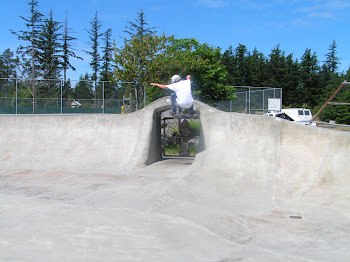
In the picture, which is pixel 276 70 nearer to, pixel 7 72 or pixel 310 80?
pixel 310 80

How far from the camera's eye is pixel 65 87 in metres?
20.3

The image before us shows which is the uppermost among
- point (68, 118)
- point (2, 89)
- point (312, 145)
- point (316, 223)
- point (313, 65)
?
point (313, 65)

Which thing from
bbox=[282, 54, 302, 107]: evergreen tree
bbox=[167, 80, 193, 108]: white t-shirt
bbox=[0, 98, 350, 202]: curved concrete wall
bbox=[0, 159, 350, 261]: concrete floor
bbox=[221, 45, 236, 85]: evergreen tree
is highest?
bbox=[221, 45, 236, 85]: evergreen tree

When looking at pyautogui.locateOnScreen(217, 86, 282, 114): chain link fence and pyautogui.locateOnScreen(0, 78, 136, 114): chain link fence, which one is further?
pyautogui.locateOnScreen(217, 86, 282, 114): chain link fence

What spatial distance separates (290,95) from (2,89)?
46.5 m

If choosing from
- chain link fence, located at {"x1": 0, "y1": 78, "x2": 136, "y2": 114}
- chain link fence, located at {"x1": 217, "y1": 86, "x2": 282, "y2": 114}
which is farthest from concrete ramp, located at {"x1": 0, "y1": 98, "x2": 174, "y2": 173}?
chain link fence, located at {"x1": 217, "y1": 86, "x2": 282, "y2": 114}

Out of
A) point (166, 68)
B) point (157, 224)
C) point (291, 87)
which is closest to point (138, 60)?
point (166, 68)

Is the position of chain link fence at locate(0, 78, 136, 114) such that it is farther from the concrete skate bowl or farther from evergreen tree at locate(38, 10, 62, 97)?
evergreen tree at locate(38, 10, 62, 97)

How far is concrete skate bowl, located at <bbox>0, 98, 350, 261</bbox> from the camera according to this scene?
4.40 metres

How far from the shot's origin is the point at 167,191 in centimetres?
680

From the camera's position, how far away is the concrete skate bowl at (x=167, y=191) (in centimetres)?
440

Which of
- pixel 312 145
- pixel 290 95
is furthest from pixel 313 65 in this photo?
pixel 312 145

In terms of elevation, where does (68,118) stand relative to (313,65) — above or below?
below

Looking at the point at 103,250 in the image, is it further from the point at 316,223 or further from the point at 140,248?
the point at 316,223
